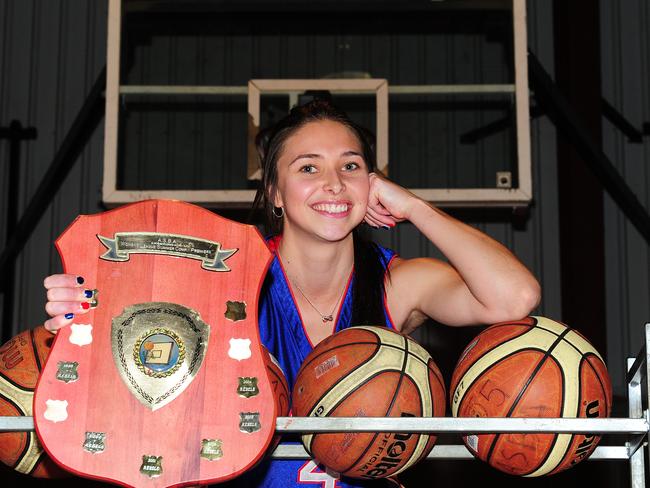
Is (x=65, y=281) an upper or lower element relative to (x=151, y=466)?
upper

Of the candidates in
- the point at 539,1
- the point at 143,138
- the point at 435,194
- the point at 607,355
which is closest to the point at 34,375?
the point at 435,194

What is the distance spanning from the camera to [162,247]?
1781 millimetres

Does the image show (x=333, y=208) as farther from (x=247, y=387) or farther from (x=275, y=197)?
(x=247, y=387)

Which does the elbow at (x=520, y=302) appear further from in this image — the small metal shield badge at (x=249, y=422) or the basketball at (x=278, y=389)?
the small metal shield badge at (x=249, y=422)

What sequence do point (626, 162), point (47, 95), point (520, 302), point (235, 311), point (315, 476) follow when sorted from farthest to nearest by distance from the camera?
point (47, 95)
point (626, 162)
point (315, 476)
point (520, 302)
point (235, 311)

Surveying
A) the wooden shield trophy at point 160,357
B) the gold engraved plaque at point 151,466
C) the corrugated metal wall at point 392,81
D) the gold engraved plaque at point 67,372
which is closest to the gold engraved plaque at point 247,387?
the wooden shield trophy at point 160,357

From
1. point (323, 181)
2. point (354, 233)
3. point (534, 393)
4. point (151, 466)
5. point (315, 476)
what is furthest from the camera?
point (354, 233)

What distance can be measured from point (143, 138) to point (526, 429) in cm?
429

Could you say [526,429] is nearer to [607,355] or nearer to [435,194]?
[435,194]

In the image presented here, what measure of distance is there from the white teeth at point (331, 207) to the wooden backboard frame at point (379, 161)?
91.3 inches

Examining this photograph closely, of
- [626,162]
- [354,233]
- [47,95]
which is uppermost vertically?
[47,95]

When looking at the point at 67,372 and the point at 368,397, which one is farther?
the point at 368,397

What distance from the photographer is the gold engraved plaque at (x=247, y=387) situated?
5.67ft

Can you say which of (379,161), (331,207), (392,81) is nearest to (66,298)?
(331,207)
